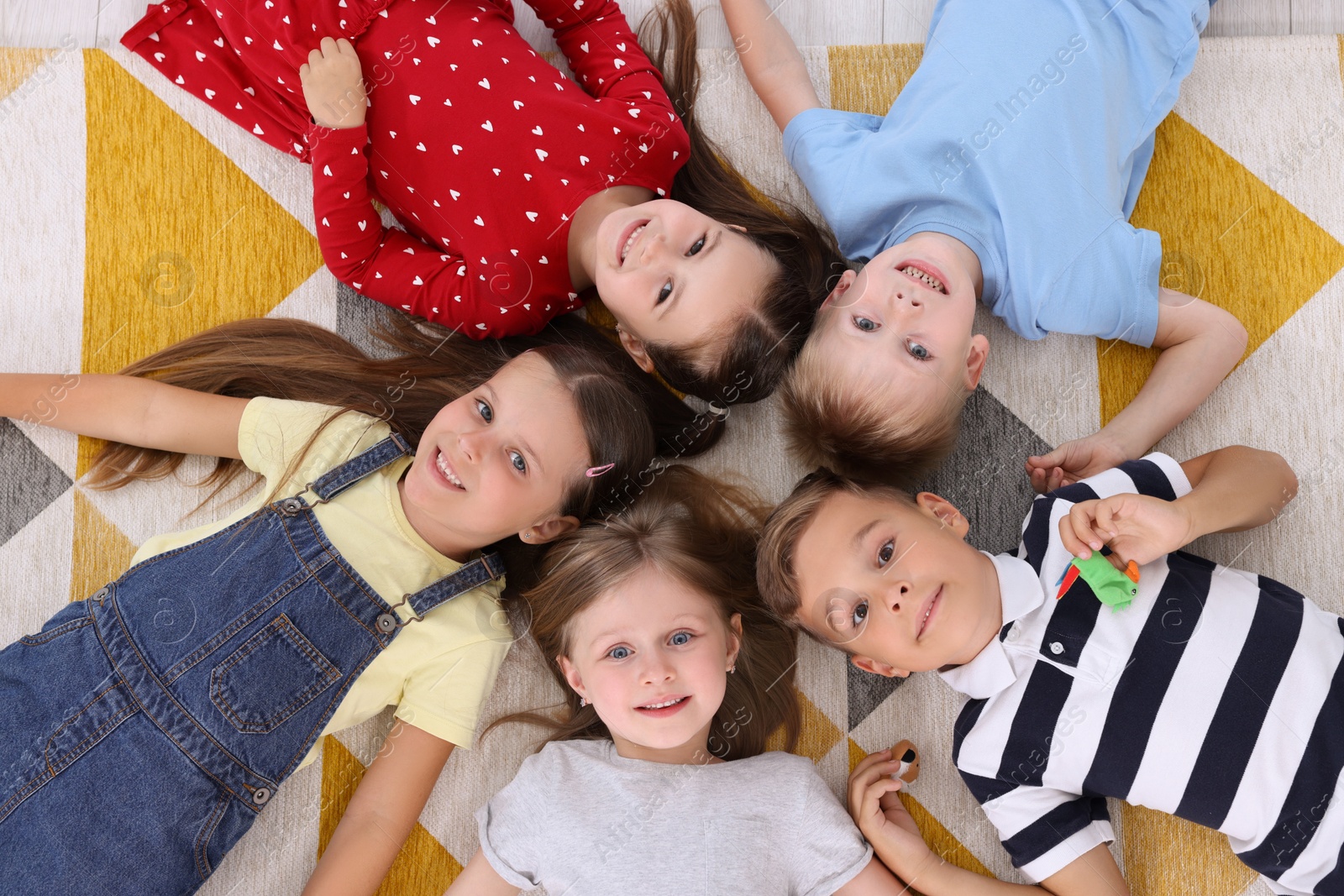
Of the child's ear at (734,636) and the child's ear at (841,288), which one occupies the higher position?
the child's ear at (841,288)

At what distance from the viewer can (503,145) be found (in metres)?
1.23

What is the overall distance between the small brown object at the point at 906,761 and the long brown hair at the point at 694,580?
5.3 inches

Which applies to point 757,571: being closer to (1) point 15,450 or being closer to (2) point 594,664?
(2) point 594,664

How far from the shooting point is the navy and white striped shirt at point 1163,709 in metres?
1.05

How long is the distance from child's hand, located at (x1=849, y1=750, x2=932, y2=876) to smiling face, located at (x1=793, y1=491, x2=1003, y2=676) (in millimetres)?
200

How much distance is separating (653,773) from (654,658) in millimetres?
181

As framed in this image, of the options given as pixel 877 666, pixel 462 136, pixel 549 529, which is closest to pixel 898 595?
pixel 877 666

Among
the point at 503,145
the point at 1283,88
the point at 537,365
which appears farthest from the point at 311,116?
the point at 1283,88

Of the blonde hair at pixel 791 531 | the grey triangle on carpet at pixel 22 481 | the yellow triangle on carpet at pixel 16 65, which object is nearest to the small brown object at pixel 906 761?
the blonde hair at pixel 791 531

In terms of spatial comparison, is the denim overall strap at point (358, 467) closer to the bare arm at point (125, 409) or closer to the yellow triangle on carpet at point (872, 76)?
the bare arm at point (125, 409)

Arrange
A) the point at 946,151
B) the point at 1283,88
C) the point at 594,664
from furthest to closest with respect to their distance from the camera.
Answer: the point at 1283,88 → the point at 946,151 → the point at 594,664

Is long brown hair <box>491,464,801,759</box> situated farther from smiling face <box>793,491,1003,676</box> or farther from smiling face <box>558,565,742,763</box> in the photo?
smiling face <box>793,491,1003,676</box>

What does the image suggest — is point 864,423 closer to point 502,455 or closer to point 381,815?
point 502,455

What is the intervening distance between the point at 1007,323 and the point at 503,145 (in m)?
0.72
